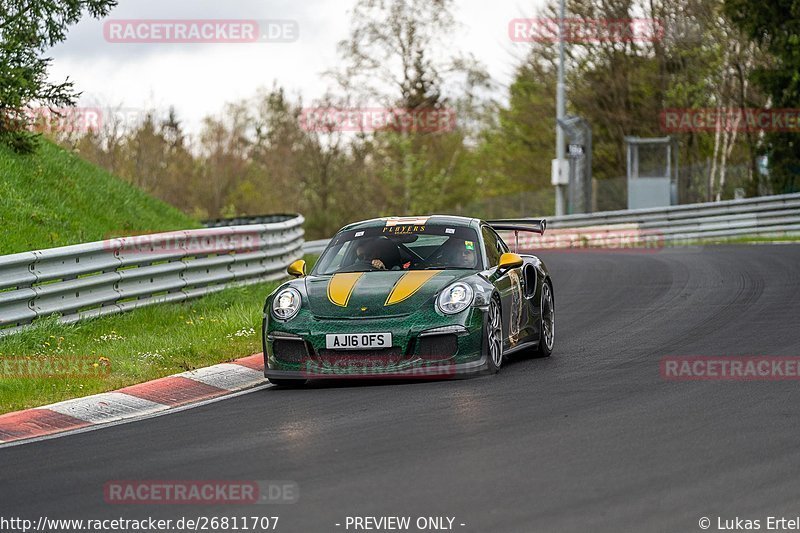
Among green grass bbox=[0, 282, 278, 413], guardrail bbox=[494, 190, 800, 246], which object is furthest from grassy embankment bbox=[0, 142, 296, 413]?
guardrail bbox=[494, 190, 800, 246]

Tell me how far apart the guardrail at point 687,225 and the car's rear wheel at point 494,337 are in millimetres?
21314

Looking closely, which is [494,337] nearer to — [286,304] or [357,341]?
[357,341]

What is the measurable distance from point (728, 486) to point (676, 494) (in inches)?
12.2

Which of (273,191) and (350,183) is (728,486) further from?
(273,191)

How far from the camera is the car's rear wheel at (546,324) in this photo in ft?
37.3

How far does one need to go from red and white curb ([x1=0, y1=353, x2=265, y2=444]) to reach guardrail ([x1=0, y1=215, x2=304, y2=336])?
2.38 m

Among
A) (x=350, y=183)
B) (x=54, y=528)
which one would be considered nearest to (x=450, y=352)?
(x=54, y=528)

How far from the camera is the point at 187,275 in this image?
15.2 meters

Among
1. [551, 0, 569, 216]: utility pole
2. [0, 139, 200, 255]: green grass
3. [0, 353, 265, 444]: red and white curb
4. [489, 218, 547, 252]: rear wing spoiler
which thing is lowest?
[0, 353, 265, 444]: red and white curb

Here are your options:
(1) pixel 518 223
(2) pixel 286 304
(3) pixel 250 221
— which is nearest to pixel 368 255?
(2) pixel 286 304

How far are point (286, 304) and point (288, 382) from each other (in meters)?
0.63

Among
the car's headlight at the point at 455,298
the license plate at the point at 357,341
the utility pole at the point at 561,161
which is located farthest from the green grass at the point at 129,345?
the utility pole at the point at 561,161

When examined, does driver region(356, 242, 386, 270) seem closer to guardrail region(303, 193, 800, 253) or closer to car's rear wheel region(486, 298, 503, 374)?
car's rear wheel region(486, 298, 503, 374)

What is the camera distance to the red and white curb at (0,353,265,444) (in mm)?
8617
